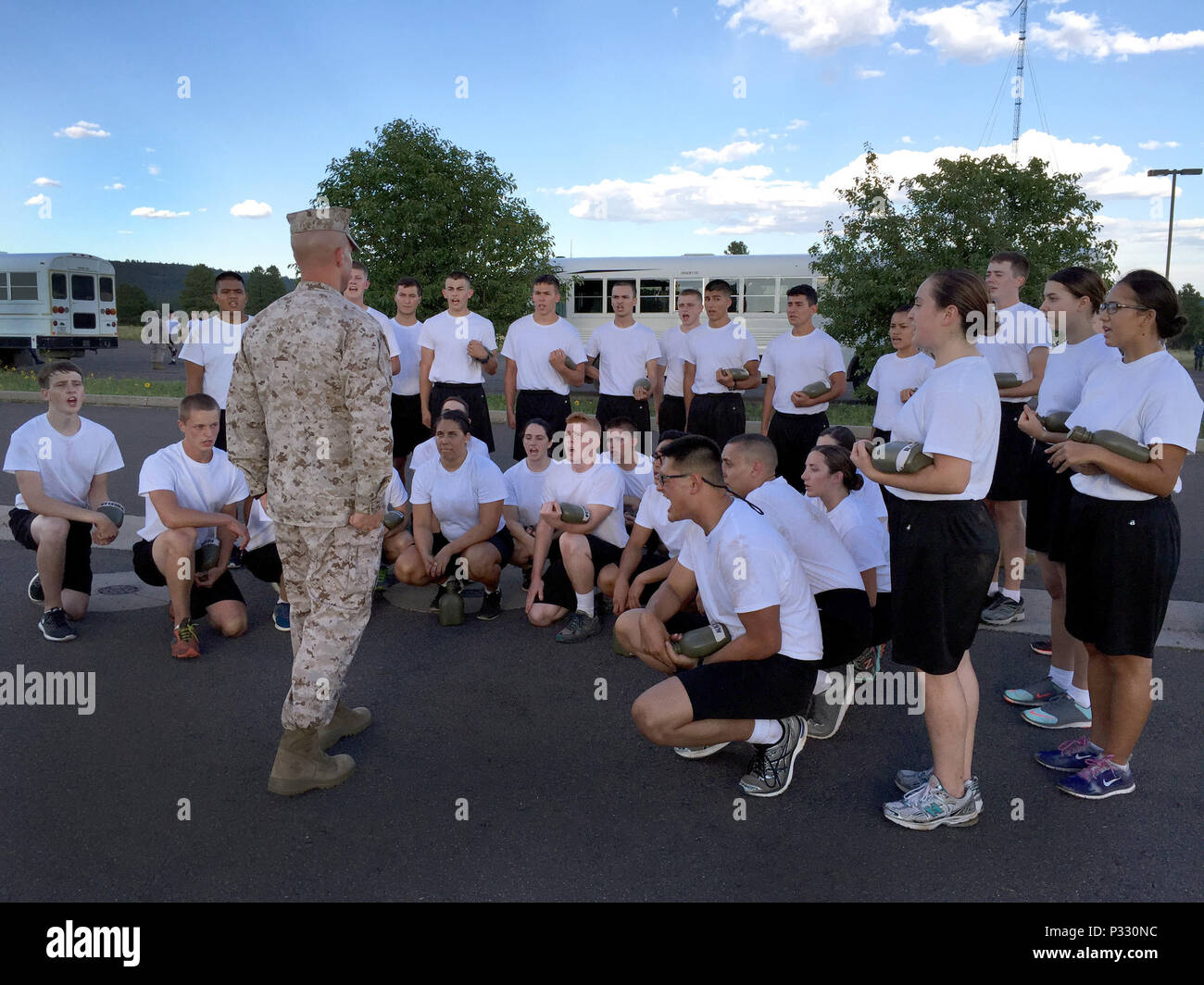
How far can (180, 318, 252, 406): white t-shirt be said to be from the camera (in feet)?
21.9

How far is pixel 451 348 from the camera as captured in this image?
776cm

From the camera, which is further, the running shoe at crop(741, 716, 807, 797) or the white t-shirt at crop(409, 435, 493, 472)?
the white t-shirt at crop(409, 435, 493, 472)

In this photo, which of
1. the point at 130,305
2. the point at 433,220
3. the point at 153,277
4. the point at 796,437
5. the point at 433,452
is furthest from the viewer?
the point at 153,277

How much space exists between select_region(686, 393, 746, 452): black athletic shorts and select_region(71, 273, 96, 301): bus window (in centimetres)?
2532

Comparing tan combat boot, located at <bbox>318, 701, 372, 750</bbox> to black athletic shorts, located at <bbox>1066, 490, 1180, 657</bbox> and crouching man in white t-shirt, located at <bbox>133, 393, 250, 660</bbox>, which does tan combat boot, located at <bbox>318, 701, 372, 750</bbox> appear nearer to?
crouching man in white t-shirt, located at <bbox>133, 393, 250, 660</bbox>

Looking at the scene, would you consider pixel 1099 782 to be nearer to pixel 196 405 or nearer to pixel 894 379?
pixel 894 379

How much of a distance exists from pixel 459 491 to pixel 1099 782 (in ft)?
13.1

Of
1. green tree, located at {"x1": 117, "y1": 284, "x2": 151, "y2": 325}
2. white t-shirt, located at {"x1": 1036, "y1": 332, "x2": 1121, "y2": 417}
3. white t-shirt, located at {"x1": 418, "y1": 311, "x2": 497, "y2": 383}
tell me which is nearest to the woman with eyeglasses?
white t-shirt, located at {"x1": 1036, "y1": 332, "x2": 1121, "y2": 417}

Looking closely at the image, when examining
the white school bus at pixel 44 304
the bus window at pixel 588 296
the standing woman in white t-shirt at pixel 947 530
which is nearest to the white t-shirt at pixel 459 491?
the standing woman in white t-shirt at pixel 947 530

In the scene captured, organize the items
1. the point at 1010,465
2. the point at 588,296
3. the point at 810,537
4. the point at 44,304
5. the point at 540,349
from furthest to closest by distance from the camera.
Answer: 1. the point at 44,304
2. the point at 588,296
3. the point at 540,349
4. the point at 1010,465
5. the point at 810,537

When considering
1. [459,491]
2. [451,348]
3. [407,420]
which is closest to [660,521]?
[459,491]

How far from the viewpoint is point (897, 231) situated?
1658cm

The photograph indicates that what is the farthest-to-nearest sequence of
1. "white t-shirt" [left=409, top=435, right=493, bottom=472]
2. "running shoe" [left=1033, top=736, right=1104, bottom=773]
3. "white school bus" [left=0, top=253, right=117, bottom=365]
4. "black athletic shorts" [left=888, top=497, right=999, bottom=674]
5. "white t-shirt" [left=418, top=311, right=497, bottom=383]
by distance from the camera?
1. "white school bus" [left=0, top=253, right=117, bottom=365]
2. "white t-shirt" [left=418, top=311, right=497, bottom=383]
3. "white t-shirt" [left=409, top=435, right=493, bottom=472]
4. "running shoe" [left=1033, top=736, right=1104, bottom=773]
5. "black athletic shorts" [left=888, top=497, right=999, bottom=674]

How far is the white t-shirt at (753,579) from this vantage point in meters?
3.43
